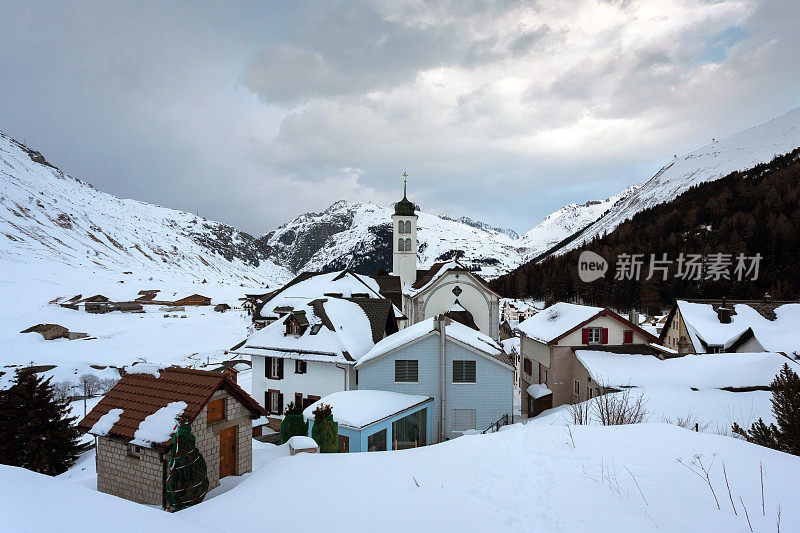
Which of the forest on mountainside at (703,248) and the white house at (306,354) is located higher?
the forest on mountainside at (703,248)

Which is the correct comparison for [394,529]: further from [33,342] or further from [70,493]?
[33,342]

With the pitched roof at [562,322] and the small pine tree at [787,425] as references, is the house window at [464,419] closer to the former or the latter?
the pitched roof at [562,322]

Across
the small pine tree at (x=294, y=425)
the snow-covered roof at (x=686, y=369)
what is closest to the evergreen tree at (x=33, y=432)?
the small pine tree at (x=294, y=425)

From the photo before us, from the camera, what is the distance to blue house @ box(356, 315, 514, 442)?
25250 mm

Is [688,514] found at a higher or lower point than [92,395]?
higher

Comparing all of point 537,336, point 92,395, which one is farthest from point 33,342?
point 537,336

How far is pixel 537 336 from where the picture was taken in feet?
115

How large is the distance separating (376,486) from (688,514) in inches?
229

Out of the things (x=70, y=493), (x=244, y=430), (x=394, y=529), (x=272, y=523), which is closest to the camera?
(x=70, y=493)

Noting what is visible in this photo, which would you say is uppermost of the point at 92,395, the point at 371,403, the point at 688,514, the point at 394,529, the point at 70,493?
the point at 70,493

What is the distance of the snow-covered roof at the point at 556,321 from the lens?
108 feet

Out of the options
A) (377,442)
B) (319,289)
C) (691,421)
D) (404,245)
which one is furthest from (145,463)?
(404,245)

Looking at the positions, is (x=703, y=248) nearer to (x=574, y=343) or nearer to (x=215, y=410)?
(x=574, y=343)

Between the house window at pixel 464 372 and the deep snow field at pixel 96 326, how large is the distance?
43445 mm
